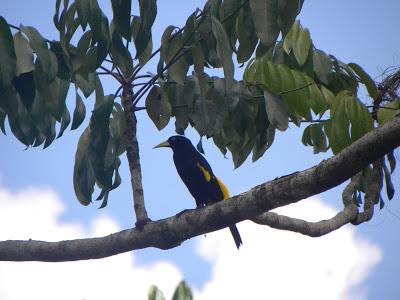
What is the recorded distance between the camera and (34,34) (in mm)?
3117

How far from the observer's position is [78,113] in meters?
4.01

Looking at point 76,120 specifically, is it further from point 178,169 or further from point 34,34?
point 178,169

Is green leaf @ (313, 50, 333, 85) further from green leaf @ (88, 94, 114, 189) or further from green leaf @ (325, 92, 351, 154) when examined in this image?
green leaf @ (88, 94, 114, 189)

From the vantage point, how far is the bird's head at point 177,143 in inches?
259

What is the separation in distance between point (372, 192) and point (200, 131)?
1.34m

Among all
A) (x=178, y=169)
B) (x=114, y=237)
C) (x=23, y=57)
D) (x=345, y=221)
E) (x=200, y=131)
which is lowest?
(x=345, y=221)

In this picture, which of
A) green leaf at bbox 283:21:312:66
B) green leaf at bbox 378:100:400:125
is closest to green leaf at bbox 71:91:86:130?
green leaf at bbox 283:21:312:66

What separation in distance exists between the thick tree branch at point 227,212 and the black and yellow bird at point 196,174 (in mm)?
2487

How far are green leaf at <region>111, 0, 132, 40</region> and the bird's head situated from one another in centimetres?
344

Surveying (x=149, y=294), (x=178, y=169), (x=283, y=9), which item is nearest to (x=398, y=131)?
(x=283, y=9)

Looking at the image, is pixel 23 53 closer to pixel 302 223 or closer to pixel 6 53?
pixel 6 53

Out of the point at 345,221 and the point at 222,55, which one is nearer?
the point at 222,55

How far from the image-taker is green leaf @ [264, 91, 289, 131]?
341 centimetres

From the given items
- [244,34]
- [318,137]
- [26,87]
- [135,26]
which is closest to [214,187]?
[318,137]
